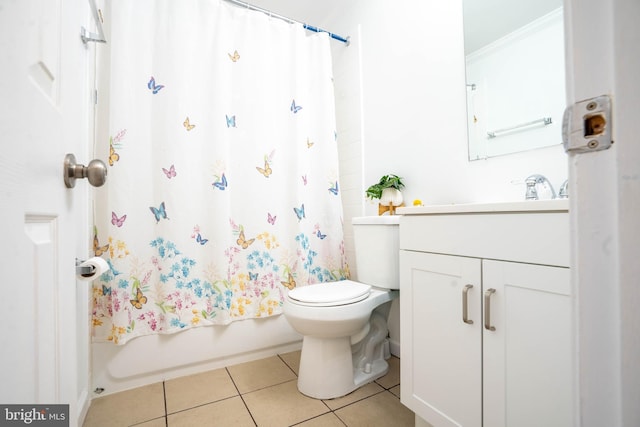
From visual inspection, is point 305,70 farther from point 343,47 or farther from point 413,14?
point 413,14

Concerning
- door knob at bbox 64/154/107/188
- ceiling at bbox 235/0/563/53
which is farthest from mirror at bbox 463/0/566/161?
door knob at bbox 64/154/107/188

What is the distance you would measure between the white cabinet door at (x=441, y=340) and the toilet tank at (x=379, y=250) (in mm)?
307

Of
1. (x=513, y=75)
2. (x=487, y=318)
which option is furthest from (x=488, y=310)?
(x=513, y=75)

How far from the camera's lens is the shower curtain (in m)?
1.35

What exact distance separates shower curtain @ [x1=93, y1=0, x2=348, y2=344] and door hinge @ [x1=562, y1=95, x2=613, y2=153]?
1.47m

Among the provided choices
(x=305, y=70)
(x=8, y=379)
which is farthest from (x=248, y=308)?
(x=305, y=70)

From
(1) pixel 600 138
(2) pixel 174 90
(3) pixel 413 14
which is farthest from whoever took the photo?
(3) pixel 413 14

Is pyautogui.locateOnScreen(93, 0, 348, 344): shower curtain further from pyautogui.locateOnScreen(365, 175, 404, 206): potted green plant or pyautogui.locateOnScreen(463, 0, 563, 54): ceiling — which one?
pyautogui.locateOnScreen(463, 0, 563, 54): ceiling

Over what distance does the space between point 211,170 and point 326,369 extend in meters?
1.14

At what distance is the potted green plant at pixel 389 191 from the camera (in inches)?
62.9

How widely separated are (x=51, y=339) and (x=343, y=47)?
223 centimetres

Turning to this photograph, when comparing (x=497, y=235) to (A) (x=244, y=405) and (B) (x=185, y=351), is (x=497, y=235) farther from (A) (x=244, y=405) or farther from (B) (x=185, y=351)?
(B) (x=185, y=351)

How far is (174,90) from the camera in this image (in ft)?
4.81

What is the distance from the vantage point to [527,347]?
74 centimetres
